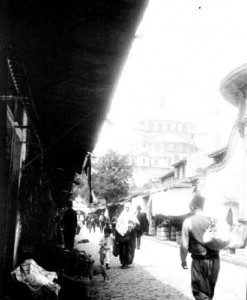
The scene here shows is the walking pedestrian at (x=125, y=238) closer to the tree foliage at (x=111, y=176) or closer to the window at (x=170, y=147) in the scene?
the tree foliage at (x=111, y=176)

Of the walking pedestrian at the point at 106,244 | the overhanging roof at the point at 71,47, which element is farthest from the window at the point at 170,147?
the overhanging roof at the point at 71,47

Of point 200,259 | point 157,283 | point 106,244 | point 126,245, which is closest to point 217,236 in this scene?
point 200,259

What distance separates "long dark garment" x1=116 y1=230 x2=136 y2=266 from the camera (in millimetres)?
13102

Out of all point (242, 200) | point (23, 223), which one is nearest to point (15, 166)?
point (23, 223)

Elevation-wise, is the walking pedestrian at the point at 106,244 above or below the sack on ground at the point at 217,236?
below

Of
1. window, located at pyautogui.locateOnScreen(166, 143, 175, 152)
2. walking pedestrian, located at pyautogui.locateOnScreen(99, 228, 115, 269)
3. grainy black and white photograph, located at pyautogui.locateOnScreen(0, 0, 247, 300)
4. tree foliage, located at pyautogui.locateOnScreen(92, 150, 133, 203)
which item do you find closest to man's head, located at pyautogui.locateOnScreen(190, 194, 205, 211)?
grainy black and white photograph, located at pyautogui.locateOnScreen(0, 0, 247, 300)

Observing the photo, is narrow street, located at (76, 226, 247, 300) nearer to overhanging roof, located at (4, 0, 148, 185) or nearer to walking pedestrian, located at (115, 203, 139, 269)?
walking pedestrian, located at (115, 203, 139, 269)

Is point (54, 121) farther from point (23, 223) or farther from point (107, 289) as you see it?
point (107, 289)

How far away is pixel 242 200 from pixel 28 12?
1591 cm

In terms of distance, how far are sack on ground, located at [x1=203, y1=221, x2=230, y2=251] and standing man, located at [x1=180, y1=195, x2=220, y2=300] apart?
0.38 ft

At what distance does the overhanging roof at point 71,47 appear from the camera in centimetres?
446

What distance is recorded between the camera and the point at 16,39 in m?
5.25

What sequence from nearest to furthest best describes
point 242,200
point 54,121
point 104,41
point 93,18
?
point 93,18 → point 104,41 → point 54,121 → point 242,200

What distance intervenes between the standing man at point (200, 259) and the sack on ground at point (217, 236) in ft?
0.38
